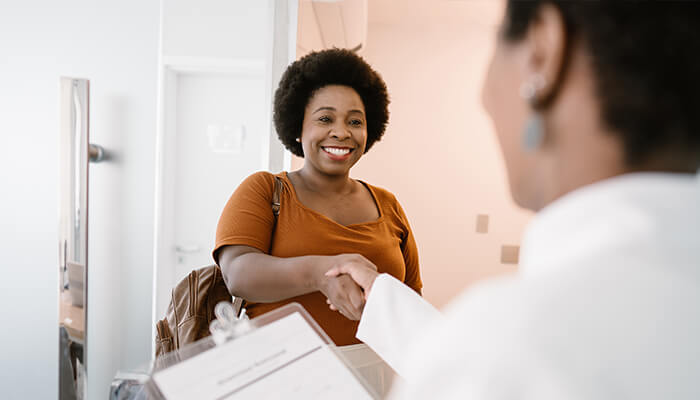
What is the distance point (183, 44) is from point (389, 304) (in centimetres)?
140

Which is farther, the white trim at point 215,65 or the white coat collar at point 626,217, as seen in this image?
the white trim at point 215,65

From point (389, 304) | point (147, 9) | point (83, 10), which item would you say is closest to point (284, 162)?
point (389, 304)

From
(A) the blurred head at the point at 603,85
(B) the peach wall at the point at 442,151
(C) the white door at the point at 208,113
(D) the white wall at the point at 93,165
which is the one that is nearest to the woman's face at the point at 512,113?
(A) the blurred head at the point at 603,85

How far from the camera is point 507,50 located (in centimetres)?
38

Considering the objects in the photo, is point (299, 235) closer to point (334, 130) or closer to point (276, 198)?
point (276, 198)

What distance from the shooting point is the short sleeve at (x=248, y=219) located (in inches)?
41.3

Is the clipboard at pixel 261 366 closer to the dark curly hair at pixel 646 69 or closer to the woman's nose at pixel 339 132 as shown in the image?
the dark curly hair at pixel 646 69

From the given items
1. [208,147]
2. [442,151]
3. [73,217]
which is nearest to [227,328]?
[73,217]

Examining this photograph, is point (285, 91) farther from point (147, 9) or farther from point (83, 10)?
point (83, 10)

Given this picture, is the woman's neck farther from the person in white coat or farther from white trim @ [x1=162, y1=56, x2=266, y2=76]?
the person in white coat

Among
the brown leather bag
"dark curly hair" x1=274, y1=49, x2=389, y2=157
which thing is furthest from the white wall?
the brown leather bag

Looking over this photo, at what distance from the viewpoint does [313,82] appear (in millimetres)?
1358

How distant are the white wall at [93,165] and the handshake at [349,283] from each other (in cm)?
139

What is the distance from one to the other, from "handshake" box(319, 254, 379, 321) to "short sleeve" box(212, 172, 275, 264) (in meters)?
0.25
